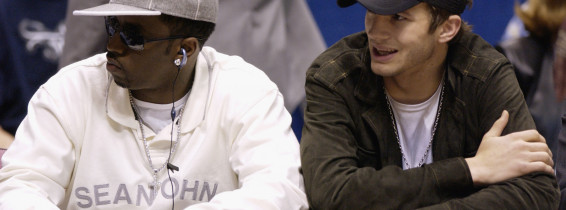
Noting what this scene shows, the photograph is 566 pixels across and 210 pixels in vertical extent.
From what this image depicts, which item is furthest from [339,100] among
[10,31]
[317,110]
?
[10,31]

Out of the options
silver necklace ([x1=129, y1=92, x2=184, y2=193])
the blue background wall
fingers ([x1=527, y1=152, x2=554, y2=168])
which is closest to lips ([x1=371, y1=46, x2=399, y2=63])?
fingers ([x1=527, y1=152, x2=554, y2=168])

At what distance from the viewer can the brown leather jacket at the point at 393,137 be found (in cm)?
Answer: 269

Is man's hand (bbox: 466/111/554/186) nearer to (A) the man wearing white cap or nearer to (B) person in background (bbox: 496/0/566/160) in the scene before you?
(A) the man wearing white cap

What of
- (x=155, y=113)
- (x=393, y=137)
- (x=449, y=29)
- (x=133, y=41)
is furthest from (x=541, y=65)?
(x=133, y=41)

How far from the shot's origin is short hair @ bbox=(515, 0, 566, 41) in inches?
155

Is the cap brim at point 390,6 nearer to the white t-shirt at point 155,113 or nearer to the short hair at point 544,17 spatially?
the white t-shirt at point 155,113

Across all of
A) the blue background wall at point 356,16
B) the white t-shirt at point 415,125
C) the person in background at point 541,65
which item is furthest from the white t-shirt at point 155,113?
the person in background at point 541,65

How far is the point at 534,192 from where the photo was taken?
2691 mm

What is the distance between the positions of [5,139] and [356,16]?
1.81 metres

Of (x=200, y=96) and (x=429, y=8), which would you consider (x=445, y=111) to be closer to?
(x=429, y=8)

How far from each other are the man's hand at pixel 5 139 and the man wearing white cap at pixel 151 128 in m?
0.97

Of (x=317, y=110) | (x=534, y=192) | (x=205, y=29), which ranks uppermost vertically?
(x=205, y=29)

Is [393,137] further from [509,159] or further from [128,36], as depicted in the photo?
[128,36]

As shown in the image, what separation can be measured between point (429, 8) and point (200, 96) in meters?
0.81
